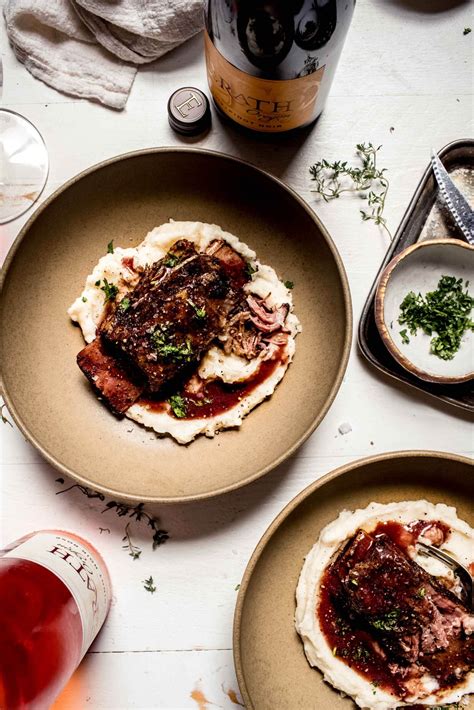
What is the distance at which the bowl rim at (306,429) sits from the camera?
433cm

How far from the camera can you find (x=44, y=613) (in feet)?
13.0

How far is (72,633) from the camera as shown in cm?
415

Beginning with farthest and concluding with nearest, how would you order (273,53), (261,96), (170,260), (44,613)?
(170,260) → (261,96) → (44,613) → (273,53)

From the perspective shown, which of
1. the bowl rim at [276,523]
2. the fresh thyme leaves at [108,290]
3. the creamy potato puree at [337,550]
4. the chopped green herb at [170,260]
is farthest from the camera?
the fresh thyme leaves at [108,290]

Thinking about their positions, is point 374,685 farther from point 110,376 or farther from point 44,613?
point 110,376

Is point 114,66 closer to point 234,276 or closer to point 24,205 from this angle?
point 24,205

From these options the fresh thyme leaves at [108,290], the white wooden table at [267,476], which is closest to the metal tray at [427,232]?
the white wooden table at [267,476]

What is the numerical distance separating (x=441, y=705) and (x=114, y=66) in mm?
5142

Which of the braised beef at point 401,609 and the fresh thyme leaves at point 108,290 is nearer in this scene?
→ the braised beef at point 401,609

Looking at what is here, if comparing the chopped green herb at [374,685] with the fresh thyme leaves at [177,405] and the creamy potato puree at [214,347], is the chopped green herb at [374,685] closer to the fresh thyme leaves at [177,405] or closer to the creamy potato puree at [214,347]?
the creamy potato puree at [214,347]

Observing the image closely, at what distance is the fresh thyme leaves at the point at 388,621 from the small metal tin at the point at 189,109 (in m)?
3.65

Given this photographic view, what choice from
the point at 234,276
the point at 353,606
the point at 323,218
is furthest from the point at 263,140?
the point at 353,606

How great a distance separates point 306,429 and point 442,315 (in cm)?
134

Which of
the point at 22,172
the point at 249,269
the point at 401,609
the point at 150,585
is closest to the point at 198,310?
the point at 249,269
